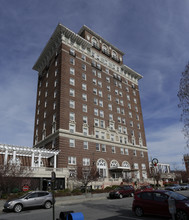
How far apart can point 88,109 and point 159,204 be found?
36741 mm

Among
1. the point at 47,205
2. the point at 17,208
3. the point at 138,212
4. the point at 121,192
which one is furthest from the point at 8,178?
the point at 138,212

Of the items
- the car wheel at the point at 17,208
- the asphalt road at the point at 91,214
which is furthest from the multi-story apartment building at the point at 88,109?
the asphalt road at the point at 91,214

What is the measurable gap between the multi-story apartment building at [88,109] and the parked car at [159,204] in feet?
85.1

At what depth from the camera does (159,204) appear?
1302 cm

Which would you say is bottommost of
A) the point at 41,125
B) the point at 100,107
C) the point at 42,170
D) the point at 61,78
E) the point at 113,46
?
the point at 42,170

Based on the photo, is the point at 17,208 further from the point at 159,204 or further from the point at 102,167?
the point at 102,167

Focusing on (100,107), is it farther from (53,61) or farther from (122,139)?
(53,61)

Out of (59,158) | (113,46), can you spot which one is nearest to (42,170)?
(59,158)

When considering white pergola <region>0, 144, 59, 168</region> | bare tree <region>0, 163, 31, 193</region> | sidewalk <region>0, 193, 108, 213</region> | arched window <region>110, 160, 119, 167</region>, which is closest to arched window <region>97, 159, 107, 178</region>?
arched window <region>110, 160, 119, 167</region>

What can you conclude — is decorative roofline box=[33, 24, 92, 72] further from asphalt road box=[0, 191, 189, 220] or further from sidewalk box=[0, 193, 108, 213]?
asphalt road box=[0, 191, 189, 220]

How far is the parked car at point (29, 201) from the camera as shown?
18308 mm

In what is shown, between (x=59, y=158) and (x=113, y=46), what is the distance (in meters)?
43.0

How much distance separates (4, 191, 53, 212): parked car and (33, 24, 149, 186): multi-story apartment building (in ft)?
58.9

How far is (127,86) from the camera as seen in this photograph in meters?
65.1
